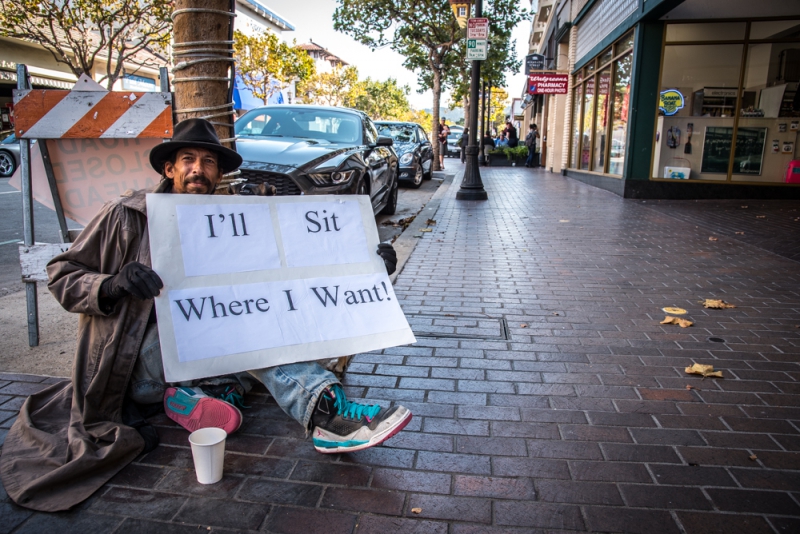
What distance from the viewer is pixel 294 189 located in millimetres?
6504

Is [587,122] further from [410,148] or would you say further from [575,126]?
[410,148]

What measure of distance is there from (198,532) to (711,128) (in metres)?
12.9

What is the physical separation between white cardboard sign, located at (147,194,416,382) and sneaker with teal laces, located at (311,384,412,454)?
0.84 feet

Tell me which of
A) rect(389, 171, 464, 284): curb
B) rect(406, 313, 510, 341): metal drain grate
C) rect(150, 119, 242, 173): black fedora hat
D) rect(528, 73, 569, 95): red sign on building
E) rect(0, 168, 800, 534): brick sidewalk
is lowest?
rect(406, 313, 510, 341): metal drain grate

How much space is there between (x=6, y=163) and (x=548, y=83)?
16.8 metres

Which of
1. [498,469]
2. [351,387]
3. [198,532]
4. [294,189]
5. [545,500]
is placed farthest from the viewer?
[294,189]

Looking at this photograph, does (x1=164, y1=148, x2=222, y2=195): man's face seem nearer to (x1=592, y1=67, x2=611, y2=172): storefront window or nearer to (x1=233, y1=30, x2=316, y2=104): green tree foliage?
(x1=592, y1=67, x2=611, y2=172): storefront window

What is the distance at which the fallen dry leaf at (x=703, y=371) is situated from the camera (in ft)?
10.9

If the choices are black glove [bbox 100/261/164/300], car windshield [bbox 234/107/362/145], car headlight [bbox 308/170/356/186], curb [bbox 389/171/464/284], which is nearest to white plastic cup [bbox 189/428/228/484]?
black glove [bbox 100/261/164/300]

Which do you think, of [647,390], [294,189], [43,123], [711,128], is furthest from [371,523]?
[711,128]

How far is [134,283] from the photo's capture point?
2.32 m

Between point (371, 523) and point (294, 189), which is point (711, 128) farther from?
point (371, 523)

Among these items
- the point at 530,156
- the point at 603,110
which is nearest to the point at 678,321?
the point at 603,110

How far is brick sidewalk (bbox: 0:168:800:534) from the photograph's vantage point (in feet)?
6.98
